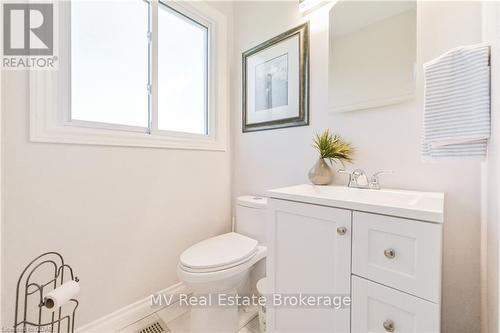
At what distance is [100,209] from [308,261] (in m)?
1.11

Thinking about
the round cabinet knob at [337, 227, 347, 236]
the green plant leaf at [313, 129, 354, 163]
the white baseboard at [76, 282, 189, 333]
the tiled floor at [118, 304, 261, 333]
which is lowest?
the tiled floor at [118, 304, 261, 333]

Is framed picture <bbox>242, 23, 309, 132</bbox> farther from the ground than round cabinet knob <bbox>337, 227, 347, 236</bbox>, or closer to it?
farther from the ground

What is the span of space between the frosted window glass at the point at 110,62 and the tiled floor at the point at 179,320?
3.95 ft

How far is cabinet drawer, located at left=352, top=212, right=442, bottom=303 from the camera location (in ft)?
2.00

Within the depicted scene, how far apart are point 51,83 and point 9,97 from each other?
0.17m

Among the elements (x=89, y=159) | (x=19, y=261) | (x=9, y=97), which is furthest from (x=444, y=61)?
(x=19, y=261)

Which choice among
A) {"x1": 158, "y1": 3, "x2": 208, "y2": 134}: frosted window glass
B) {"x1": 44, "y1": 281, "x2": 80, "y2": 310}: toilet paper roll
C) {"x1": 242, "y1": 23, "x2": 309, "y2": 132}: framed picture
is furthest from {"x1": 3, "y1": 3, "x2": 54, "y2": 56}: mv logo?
{"x1": 242, "y1": 23, "x2": 309, "y2": 132}: framed picture

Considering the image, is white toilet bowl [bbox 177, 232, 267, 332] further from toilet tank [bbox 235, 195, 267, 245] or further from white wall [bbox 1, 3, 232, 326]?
white wall [bbox 1, 3, 232, 326]

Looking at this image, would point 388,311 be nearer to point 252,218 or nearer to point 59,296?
point 252,218

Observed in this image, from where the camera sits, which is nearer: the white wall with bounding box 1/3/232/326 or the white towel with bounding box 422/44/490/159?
the white towel with bounding box 422/44/490/159

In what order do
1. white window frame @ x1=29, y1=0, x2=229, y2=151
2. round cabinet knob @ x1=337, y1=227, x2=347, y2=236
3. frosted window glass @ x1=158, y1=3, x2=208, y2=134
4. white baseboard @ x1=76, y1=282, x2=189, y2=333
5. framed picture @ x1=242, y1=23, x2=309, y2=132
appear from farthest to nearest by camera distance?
frosted window glass @ x1=158, y1=3, x2=208, y2=134, framed picture @ x1=242, y1=23, x2=309, y2=132, white baseboard @ x1=76, y1=282, x2=189, y2=333, white window frame @ x1=29, y1=0, x2=229, y2=151, round cabinet knob @ x1=337, y1=227, x2=347, y2=236

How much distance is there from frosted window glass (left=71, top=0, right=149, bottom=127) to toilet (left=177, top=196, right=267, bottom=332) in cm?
91

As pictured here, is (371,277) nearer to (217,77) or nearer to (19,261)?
(19,261)

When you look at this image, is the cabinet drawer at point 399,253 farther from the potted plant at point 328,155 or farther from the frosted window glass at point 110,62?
the frosted window glass at point 110,62
